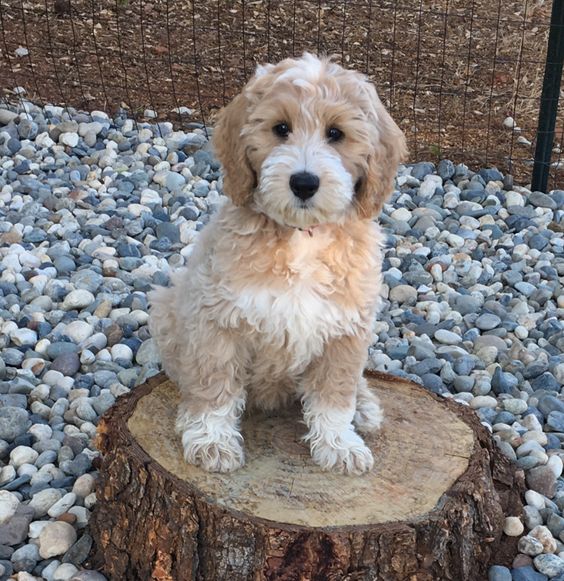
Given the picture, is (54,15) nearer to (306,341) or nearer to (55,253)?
(55,253)

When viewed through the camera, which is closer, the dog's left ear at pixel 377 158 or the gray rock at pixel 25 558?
the dog's left ear at pixel 377 158

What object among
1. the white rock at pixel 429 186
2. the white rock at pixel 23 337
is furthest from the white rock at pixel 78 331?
the white rock at pixel 429 186

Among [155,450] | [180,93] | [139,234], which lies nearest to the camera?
[155,450]

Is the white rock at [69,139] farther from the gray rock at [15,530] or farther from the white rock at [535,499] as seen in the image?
the white rock at [535,499]

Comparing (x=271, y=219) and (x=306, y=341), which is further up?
(x=271, y=219)

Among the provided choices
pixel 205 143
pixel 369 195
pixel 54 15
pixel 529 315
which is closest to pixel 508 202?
pixel 529 315

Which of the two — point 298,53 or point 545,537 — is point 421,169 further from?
point 545,537

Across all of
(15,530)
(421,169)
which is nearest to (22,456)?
(15,530)
